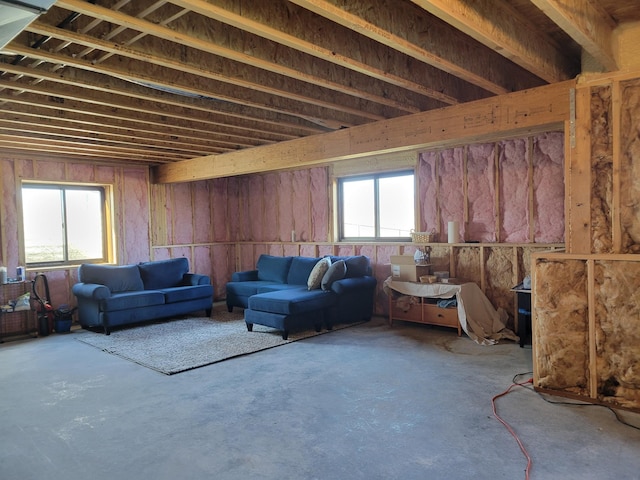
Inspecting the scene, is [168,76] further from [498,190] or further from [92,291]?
[498,190]

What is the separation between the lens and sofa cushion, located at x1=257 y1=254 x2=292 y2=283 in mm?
7504

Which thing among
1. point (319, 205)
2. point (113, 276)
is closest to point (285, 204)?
point (319, 205)

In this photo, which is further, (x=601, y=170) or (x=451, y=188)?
(x=451, y=188)

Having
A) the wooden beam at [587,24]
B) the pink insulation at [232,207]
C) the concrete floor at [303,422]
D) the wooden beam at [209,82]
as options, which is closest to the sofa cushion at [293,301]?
the concrete floor at [303,422]

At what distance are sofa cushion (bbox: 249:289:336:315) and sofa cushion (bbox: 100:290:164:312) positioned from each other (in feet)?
5.32

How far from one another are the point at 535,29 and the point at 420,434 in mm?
2954

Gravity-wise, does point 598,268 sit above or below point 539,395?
above

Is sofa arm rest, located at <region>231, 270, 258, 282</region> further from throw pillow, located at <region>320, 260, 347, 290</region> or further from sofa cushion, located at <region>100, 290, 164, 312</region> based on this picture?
throw pillow, located at <region>320, 260, 347, 290</region>

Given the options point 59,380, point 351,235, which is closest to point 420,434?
point 59,380

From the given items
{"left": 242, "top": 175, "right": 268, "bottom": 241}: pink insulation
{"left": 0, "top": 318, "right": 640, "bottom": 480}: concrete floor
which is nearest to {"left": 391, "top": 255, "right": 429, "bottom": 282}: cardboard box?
{"left": 0, "top": 318, "right": 640, "bottom": 480}: concrete floor

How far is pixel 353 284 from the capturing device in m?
6.18

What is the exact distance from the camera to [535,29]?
3207mm

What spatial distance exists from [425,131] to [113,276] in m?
5.04

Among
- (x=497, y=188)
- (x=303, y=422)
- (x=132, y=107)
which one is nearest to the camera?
(x=303, y=422)
